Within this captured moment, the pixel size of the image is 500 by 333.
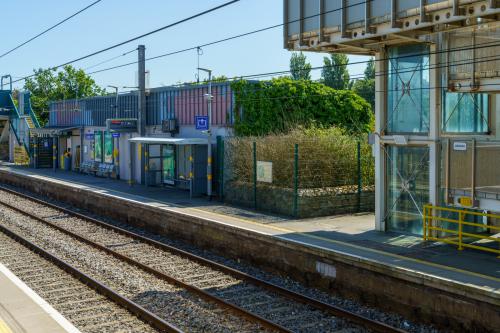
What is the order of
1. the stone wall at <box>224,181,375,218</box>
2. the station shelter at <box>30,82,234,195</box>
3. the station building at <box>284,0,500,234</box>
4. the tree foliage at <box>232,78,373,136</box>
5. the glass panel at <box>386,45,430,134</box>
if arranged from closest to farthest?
1. the station building at <box>284,0,500,234</box>
2. the glass panel at <box>386,45,430,134</box>
3. the stone wall at <box>224,181,375,218</box>
4. the tree foliage at <box>232,78,373,136</box>
5. the station shelter at <box>30,82,234,195</box>

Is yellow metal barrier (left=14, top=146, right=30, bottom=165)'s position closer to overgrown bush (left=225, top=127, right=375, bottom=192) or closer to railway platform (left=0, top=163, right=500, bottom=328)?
railway platform (left=0, top=163, right=500, bottom=328)

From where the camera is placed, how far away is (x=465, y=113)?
1477cm

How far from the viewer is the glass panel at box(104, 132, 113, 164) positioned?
33.5 m

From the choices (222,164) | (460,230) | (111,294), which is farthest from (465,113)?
(222,164)

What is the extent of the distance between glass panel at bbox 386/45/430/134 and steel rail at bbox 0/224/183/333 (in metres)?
7.99

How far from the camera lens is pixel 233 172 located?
2214 cm

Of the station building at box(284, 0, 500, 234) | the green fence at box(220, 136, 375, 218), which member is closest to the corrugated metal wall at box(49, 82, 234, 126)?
the green fence at box(220, 136, 375, 218)

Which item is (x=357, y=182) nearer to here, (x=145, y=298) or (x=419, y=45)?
(x=419, y=45)

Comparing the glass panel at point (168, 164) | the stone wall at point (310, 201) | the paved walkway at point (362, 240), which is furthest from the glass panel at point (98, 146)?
the stone wall at point (310, 201)

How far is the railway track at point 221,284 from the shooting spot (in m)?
10.6

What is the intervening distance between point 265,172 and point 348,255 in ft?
26.8

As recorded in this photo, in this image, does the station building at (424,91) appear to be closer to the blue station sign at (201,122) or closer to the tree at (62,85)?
the blue station sign at (201,122)

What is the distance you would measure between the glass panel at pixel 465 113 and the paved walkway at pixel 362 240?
290cm

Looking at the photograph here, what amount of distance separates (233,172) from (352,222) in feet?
19.6
